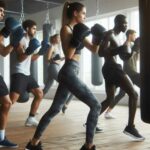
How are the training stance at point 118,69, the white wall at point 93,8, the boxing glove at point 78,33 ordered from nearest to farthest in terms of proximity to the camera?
1. the boxing glove at point 78,33
2. the training stance at point 118,69
3. the white wall at point 93,8

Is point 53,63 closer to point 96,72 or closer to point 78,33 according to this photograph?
point 96,72

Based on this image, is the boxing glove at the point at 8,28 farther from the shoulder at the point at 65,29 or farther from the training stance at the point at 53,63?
the training stance at the point at 53,63

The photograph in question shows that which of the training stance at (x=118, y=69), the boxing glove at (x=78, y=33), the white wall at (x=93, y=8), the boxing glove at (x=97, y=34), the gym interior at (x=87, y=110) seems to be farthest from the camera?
the white wall at (x=93, y=8)

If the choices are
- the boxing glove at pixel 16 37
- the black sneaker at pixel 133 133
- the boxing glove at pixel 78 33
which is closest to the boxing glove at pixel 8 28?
the boxing glove at pixel 16 37

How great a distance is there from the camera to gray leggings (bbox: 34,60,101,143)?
2064mm

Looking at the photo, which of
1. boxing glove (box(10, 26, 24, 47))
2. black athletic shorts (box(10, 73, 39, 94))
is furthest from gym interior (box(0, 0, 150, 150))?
boxing glove (box(10, 26, 24, 47))

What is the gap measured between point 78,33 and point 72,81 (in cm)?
32

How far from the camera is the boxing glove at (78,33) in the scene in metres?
1.97

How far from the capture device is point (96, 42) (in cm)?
225

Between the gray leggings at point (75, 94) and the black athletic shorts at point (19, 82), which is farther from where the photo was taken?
the black athletic shorts at point (19, 82)

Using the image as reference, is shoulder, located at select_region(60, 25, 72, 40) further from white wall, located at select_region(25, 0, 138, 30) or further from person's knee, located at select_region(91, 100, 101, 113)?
white wall, located at select_region(25, 0, 138, 30)

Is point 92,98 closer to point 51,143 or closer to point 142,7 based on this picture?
point 51,143

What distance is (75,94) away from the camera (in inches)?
81.7

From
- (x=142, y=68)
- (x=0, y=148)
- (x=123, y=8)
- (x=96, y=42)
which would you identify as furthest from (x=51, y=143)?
(x=123, y=8)
